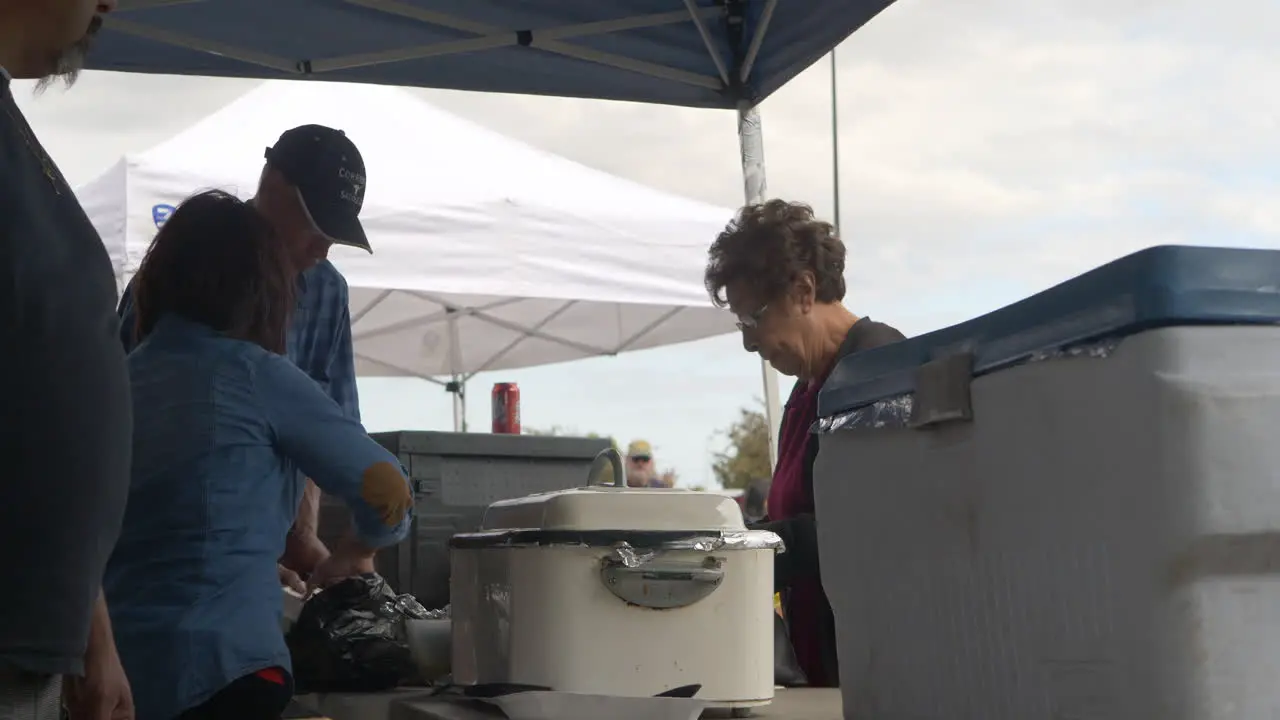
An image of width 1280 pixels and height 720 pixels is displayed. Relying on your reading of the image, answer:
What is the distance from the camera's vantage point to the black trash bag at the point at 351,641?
1800 millimetres

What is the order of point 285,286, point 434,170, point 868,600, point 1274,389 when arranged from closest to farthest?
point 1274,389, point 868,600, point 285,286, point 434,170

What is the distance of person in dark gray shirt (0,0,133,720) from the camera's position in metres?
0.91

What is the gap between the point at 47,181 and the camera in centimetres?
99

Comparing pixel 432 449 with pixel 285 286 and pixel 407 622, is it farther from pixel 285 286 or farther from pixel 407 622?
pixel 285 286

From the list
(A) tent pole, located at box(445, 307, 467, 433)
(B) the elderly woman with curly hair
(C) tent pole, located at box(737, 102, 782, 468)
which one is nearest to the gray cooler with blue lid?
(B) the elderly woman with curly hair

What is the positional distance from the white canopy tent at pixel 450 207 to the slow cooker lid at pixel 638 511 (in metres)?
2.95

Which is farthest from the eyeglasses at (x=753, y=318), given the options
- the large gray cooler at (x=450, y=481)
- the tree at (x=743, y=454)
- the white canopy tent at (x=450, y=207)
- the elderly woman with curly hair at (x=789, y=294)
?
the tree at (x=743, y=454)

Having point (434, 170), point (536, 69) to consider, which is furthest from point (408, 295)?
point (536, 69)

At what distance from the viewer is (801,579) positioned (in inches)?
73.5

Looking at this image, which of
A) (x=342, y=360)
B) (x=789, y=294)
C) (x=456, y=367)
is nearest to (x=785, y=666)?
(x=789, y=294)

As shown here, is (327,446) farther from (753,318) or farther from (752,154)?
(752,154)

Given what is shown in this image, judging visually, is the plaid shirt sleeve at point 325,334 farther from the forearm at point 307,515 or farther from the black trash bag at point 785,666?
the black trash bag at point 785,666

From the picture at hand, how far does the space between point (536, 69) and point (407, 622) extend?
2.13m

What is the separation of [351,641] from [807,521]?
654mm
